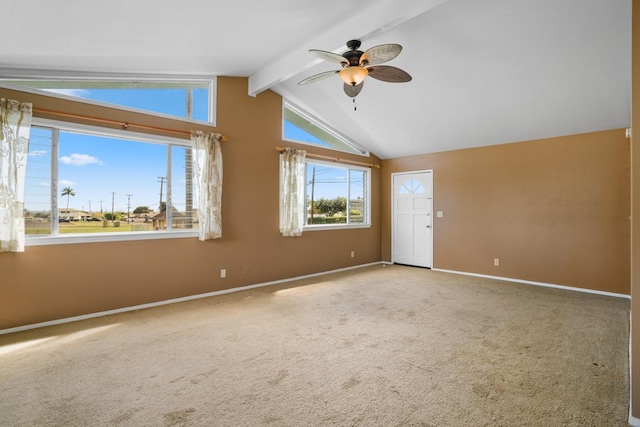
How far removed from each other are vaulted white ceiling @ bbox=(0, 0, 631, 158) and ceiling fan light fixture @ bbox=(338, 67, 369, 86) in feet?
1.54

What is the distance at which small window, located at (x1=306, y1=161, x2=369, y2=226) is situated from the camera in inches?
226

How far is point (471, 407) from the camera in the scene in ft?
6.14

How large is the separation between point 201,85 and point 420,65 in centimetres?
297

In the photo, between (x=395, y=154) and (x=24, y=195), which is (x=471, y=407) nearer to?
(x=24, y=195)


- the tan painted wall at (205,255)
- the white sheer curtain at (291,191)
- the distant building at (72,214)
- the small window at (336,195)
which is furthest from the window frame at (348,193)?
the distant building at (72,214)

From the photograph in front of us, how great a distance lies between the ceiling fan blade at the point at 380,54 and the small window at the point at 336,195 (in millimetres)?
2898

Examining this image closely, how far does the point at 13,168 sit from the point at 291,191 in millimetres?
3263

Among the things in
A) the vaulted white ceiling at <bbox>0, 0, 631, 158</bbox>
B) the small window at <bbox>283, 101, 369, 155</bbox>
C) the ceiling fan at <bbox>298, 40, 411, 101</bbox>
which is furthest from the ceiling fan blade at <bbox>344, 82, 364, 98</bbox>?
the small window at <bbox>283, 101, 369, 155</bbox>

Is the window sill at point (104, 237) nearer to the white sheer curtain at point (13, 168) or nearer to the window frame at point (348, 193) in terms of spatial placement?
the white sheer curtain at point (13, 168)

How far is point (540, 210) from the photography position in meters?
4.92

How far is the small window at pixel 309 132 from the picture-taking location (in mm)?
5359

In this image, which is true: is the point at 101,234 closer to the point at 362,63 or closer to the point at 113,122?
the point at 113,122

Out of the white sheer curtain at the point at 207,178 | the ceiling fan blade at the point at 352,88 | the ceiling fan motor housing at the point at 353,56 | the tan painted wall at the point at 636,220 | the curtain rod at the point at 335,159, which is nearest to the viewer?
the tan painted wall at the point at 636,220

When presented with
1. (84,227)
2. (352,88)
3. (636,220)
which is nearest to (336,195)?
(352,88)
